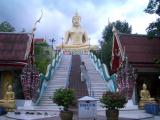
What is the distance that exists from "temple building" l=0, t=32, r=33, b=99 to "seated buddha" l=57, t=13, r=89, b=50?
1950cm

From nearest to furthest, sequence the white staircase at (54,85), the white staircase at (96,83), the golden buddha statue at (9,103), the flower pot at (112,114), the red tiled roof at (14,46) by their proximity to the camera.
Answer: the flower pot at (112,114) → the golden buddha statue at (9,103) → the white staircase at (54,85) → the white staircase at (96,83) → the red tiled roof at (14,46)

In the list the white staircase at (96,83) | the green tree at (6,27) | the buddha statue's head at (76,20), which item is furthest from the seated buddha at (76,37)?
the white staircase at (96,83)

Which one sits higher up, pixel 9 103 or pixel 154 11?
pixel 154 11

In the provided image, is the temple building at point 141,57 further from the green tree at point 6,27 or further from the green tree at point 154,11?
the green tree at point 6,27

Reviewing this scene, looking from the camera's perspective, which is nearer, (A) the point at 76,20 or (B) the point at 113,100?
(B) the point at 113,100

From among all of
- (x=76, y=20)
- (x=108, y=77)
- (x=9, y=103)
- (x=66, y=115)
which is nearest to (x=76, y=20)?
(x=76, y=20)

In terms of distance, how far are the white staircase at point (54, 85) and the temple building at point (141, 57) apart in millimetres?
3573

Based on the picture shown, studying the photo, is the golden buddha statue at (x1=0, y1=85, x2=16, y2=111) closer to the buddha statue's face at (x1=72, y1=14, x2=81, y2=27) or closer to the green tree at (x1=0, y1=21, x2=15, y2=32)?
the green tree at (x1=0, y1=21, x2=15, y2=32)

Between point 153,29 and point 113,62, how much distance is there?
9372 mm

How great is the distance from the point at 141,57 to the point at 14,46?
760 cm

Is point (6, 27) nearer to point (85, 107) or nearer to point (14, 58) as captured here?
point (14, 58)

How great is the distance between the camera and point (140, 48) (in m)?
24.5

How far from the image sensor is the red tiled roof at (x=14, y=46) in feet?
73.9

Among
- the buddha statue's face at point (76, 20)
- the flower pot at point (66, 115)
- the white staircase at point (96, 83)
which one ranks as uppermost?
the buddha statue's face at point (76, 20)
